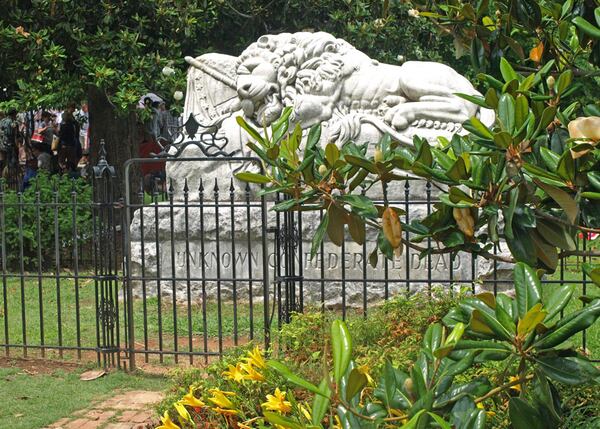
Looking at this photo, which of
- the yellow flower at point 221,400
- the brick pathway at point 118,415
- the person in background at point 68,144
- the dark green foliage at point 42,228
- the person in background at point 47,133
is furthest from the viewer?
the person in background at point 47,133

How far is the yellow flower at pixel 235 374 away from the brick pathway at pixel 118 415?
136 centimetres

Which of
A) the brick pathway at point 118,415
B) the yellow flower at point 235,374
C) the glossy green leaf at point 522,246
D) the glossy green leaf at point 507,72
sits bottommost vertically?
the brick pathway at point 118,415

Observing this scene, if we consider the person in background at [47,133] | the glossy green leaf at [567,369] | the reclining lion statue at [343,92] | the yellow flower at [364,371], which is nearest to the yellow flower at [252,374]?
the yellow flower at [364,371]

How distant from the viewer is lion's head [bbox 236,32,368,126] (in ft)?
33.5

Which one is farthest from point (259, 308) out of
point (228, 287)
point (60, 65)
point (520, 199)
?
point (520, 199)

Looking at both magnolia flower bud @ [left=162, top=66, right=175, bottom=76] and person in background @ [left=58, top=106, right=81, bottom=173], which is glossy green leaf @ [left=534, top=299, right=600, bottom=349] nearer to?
magnolia flower bud @ [left=162, top=66, right=175, bottom=76]

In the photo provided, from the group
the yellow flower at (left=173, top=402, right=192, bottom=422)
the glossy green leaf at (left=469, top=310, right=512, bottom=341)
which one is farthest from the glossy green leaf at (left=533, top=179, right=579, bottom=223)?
the yellow flower at (left=173, top=402, right=192, bottom=422)

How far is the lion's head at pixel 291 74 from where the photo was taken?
Result: 10219 millimetres

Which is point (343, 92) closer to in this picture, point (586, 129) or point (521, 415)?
point (586, 129)

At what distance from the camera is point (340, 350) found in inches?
82.6

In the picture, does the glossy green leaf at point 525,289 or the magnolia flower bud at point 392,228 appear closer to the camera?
the glossy green leaf at point 525,289

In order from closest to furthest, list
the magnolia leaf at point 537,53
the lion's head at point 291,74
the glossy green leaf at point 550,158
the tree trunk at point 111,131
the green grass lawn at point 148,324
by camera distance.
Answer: the glossy green leaf at point 550,158
the magnolia leaf at point 537,53
the green grass lawn at point 148,324
the lion's head at point 291,74
the tree trunk at point 111,131

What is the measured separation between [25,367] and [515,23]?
18.4 ft

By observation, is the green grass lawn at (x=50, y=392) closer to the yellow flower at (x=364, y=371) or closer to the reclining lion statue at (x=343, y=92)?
the yellow flower at (x=364, y=371)
